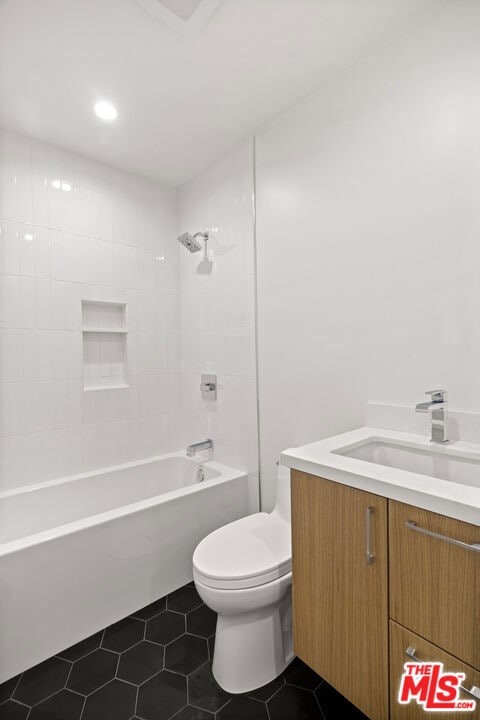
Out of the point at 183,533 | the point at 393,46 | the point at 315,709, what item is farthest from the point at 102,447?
the point at 393,46

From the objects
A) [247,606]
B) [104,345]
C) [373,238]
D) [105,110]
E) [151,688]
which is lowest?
[151,688]

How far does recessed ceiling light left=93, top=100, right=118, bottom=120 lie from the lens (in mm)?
1863

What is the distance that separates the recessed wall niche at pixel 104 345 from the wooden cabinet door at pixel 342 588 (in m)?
1.71

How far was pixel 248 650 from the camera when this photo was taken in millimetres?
1374

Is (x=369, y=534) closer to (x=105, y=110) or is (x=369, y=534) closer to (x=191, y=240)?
(x=191, y=240)

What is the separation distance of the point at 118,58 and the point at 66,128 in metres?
0.65

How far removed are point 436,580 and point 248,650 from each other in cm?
86

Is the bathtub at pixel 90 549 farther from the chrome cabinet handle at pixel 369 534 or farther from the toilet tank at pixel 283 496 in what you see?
the chrome cabinet handle at pixel 369 534

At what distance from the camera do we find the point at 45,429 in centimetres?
222

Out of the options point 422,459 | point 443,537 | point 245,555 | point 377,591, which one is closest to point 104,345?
point 245,555

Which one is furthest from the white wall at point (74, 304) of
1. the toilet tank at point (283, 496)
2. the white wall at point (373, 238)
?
the toilet tank at point (283, 496)

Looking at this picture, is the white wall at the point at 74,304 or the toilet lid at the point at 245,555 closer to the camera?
the toilet lid at the point at 245,555

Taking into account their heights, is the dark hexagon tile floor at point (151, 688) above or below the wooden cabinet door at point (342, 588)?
below

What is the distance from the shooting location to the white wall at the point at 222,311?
225 centimetres
